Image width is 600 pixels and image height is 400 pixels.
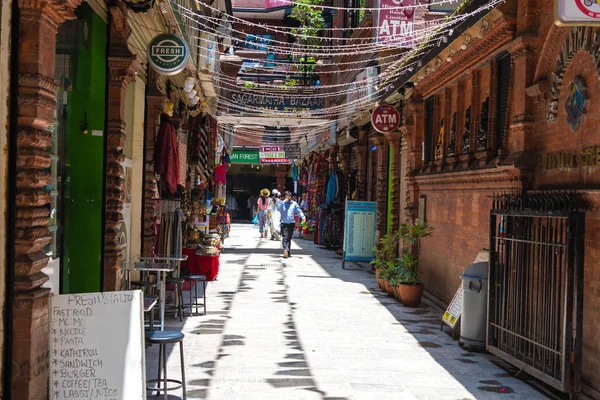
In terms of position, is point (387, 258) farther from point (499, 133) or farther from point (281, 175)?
point (281, 175)

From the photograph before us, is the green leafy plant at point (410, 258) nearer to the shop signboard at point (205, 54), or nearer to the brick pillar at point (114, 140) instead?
the shop signboard at point (205, 54)

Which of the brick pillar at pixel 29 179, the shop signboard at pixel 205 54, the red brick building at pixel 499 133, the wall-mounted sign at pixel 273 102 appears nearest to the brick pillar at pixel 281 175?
the wall-mounted sign at pixel 273 102

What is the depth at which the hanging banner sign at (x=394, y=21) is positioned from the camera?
12867 mm

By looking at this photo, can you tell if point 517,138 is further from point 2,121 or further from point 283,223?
point 283,223

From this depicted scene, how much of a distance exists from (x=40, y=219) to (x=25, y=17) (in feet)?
4.41

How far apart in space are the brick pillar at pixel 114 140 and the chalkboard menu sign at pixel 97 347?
260 cm

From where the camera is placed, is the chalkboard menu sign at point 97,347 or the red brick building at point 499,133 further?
the red brick building at point 499,133

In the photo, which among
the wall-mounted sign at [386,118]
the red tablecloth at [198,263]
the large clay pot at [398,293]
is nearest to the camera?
the large clay pot at [398,293]

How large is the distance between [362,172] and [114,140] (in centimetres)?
1387

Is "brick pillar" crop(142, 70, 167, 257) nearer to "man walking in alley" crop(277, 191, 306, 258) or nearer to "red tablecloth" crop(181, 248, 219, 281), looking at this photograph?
"red tablecloth" crop(181, 248, 219, 281)

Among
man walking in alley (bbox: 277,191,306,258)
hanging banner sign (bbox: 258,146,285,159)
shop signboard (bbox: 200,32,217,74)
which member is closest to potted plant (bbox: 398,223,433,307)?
shop signboard (bbox: 200,32,217,74)

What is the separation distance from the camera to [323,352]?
8.19 metres

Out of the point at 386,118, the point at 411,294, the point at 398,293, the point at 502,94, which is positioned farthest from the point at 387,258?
the point at 502,94

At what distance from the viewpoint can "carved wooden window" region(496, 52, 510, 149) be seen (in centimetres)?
Answer: 959
